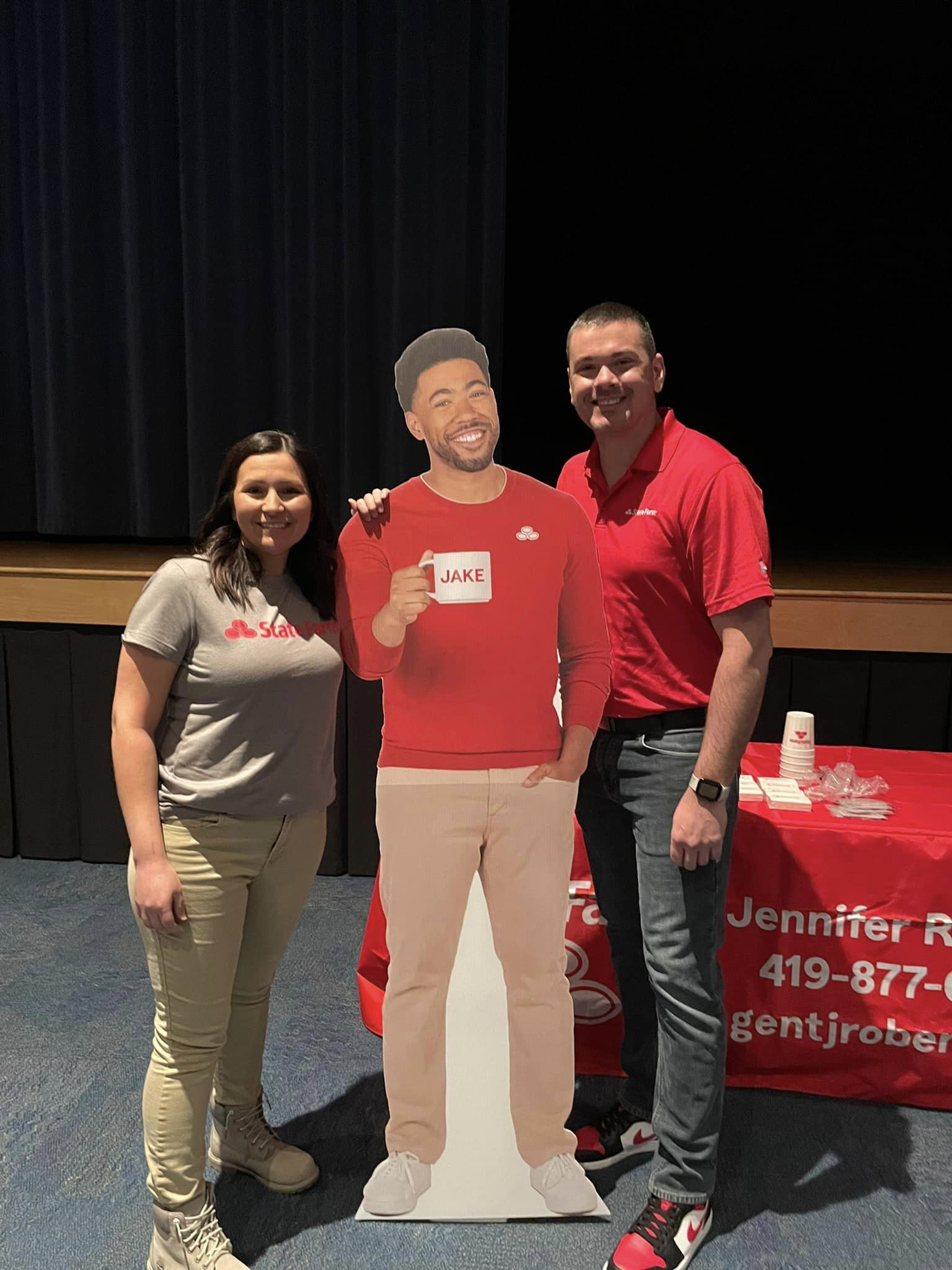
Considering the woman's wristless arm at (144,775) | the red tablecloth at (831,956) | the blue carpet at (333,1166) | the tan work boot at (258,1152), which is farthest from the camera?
the red tablecloth at (831,956)

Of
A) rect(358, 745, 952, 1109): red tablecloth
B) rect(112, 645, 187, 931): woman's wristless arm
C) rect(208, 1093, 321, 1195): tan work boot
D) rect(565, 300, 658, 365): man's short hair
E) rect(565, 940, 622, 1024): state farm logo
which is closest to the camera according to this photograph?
rect(112, 645, 187, 931): woman's wristless arm

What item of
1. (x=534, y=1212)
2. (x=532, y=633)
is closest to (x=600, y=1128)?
(x=534, y=1212)

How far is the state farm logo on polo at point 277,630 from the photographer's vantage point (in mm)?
1359

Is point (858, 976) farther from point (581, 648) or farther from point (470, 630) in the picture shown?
point (470, 630)

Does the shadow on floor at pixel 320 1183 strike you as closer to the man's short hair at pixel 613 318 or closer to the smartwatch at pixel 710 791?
the smartwatch at pixel 710 791

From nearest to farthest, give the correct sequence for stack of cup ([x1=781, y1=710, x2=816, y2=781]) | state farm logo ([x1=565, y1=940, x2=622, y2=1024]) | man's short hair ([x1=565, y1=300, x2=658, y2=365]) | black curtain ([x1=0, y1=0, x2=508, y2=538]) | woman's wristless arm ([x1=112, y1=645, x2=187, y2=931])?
1. woman's wristless arm ([x1=112, y1=645, x2=187, y2=931])
2. man's short hair ([x1=565, y1=300, x2=658, y2=365])
3. state farm logo ([x1=565, y1=940, x2=622, y2=1024])
4. stack of cup ([x1=781, y1=710, x2=816, y2=781])
5. black curtain ([x1=0, y1=0, x2=508, y2=538])

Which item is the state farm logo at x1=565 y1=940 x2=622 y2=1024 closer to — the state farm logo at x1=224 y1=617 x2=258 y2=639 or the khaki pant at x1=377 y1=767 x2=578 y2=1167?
the khaki pant at x1=377 y1=767 x2=578 y2=1167

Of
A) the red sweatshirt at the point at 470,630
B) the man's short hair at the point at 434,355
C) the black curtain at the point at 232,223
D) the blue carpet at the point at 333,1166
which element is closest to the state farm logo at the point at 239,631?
the red sweatshirt at the point at 470,630

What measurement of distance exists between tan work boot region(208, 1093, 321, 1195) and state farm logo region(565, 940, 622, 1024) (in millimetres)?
625

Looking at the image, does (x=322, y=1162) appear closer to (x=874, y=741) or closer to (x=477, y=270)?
(x=874, y=741)

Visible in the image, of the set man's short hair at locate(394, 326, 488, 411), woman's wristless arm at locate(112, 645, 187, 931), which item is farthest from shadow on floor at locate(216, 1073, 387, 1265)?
man's short hair at locate(394, 326, 488, 411)

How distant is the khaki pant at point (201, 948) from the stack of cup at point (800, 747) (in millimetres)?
1199

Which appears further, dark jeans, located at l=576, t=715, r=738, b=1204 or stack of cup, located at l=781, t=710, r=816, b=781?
stack of cup, located at l=781, t=710, r=816, b=781

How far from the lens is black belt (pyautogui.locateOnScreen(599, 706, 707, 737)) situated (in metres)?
1.52
